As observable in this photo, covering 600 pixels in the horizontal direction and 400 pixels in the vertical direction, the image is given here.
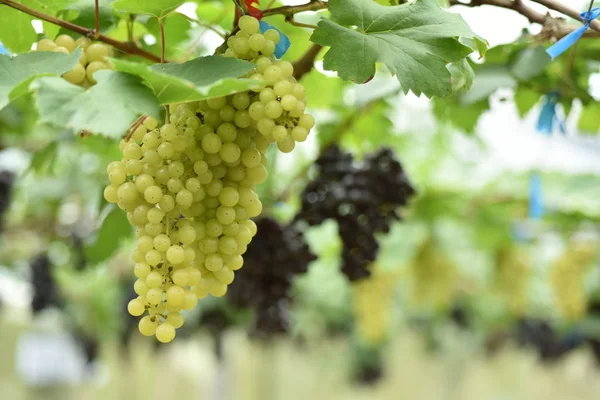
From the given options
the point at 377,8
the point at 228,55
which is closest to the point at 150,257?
the point at 228,55

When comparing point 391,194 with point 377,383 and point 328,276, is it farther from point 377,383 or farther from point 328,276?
point 377,383

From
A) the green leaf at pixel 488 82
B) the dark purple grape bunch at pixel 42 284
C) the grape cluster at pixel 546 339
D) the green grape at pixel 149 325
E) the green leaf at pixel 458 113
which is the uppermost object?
the green grape at pixel 149 325

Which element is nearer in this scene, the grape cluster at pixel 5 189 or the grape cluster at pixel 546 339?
the grape cluster at pixel 5 189

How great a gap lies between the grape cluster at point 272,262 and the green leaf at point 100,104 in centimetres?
87

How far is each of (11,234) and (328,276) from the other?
1859 mm

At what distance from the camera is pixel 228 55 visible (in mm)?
657

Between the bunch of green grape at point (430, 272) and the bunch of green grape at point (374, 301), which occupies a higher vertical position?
the bunch of green grape at point (430, 272)

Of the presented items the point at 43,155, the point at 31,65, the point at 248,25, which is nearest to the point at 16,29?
the point at 31,65

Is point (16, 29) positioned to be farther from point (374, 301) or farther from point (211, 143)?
point (374, 301)

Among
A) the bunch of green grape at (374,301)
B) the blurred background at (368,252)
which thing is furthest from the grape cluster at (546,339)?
the bunch of green grape at (374,301)

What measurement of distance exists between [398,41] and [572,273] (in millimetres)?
2358

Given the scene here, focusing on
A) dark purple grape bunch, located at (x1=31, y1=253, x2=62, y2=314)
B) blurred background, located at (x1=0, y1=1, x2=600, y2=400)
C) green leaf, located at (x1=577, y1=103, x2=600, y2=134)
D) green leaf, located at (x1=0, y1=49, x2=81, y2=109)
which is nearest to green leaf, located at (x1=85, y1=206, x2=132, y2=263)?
blurred background, located at (x1=0, y1=1, x2=600, y2=400)

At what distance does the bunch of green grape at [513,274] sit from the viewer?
3.04m

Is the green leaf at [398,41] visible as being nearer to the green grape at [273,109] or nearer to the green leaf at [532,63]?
the green grape at [273,109]
